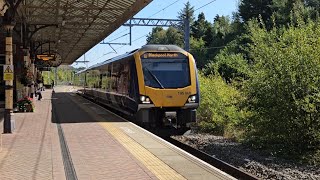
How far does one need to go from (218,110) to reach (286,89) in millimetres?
5691

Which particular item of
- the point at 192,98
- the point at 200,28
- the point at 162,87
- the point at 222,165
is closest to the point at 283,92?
the point at 222,165

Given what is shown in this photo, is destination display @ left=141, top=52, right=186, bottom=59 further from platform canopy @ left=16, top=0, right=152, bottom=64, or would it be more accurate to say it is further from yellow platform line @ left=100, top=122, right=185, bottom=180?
platform canopy @ left=16, top=0, right=152, bottom=64

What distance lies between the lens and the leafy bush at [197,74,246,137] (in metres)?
16.6

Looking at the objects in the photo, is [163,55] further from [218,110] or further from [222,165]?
[222,165]

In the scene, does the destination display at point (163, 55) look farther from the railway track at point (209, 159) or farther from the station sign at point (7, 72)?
the station sign at point (7, 72)

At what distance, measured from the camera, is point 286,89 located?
1213 cm

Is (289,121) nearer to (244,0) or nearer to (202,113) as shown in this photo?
(202,113)

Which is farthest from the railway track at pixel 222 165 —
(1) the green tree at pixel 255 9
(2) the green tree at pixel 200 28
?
(2) the green tree at pixel 200 28

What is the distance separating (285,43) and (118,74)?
8494 mm

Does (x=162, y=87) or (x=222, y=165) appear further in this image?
(x=162, y=87)

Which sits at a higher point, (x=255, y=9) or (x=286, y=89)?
(x=255, y=9)

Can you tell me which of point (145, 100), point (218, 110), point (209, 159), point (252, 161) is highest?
point (145, 100)

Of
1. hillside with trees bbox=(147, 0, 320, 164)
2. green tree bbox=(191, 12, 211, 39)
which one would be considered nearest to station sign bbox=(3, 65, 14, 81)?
hillside with trees bbox=(147, 0, 320, 164)

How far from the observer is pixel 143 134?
1380cm
